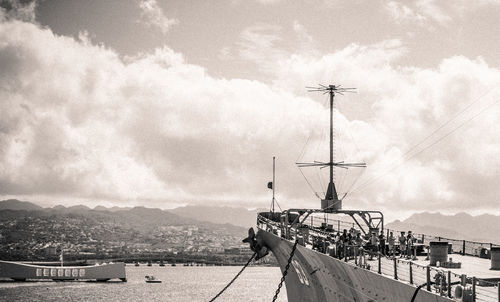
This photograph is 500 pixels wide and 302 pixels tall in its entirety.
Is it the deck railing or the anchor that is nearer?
the deck railing

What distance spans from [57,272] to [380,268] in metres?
121

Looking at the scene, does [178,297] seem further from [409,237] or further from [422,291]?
[422,291]

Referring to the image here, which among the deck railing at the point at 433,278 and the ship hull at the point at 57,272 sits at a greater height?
the deck railing at the point at 433,278

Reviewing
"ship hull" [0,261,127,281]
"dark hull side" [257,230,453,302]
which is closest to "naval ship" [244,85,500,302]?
"dark hull side" [257,230,453,302]

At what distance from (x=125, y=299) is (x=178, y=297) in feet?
39.4

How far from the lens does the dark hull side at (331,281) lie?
1710 centimetres

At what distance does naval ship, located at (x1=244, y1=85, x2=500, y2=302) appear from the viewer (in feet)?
49.1

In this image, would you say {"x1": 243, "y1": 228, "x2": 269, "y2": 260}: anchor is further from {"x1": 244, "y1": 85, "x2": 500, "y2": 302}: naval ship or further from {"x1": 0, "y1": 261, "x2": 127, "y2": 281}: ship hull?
{"x1": 0, "y1": 261, "x2": 127, "y2": 281}: ship hull

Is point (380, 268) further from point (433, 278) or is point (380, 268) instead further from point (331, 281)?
point (331, 281)

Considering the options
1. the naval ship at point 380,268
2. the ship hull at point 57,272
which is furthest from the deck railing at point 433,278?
the ship hull at point 57,272

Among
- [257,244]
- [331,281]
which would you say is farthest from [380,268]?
[257,244]

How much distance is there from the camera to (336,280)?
23.0m

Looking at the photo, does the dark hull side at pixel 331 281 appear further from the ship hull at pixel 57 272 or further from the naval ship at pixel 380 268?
the ship hull at pixel 57 272

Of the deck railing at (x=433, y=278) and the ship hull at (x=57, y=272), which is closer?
the deck railing at (x=433, y=278)
